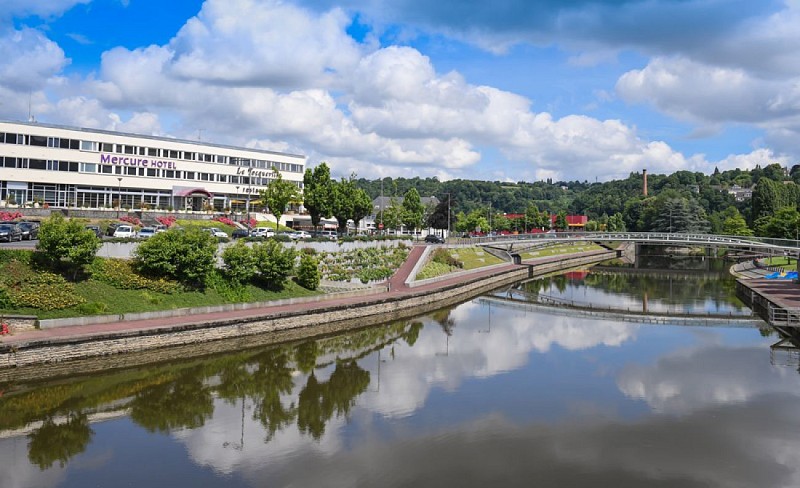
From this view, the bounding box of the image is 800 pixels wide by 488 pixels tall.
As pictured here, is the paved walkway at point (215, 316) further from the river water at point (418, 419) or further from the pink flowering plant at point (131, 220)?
the pink flowering plant at point (131, 220)

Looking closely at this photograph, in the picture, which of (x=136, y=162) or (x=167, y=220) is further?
(x=136, y=162)

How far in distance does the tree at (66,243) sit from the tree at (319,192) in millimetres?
34816

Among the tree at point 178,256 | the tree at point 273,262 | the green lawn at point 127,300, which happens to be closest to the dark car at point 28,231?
the tree at point 178,256

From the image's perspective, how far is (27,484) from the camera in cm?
1814

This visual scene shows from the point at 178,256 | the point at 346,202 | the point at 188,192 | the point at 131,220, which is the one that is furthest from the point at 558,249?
the point at 178,256

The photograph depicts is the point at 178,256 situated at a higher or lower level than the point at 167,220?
lower

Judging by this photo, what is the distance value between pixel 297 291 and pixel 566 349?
20.0 metres

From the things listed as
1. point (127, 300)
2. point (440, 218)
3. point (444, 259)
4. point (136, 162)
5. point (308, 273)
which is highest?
point (136, 162)

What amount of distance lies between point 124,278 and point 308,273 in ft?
45.5

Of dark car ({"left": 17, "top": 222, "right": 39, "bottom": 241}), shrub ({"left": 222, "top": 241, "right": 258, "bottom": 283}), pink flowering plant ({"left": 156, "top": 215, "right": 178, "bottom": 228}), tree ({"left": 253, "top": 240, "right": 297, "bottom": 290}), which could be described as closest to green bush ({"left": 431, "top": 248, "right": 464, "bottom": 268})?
tree ({"left": 253, "top": 240, "right": 297, "bottom": 290})

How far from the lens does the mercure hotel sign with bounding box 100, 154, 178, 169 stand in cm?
7219

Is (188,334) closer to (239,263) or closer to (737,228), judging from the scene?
(239,263)

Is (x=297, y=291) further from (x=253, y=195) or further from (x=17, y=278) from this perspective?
(x=253, y=195)

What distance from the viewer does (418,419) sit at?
A: 2430 centimetres
